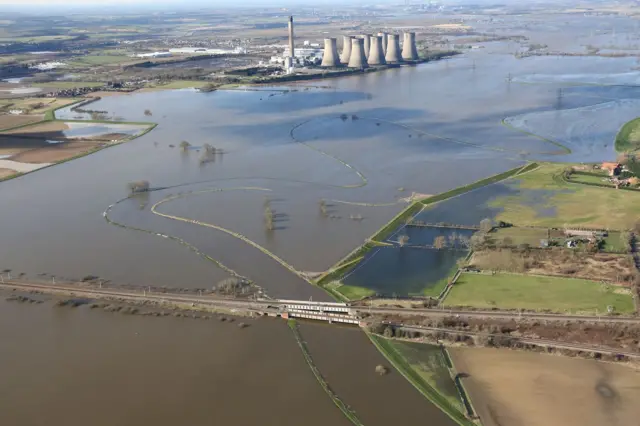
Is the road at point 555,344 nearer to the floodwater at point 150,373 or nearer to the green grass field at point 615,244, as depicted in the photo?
the floodwater at point 150,373

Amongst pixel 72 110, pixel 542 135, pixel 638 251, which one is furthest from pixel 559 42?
pixel 638 251

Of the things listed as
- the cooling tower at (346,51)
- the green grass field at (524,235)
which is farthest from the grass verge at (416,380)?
the cooling tower at (346,51)

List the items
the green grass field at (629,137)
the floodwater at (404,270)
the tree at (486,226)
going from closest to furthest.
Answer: the floodwater at (404,270), the tree at (486,226), the green grass field at (629,137)

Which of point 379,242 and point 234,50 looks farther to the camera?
point 234,50

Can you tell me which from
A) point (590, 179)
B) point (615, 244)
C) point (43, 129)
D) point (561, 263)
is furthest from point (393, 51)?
point (561, 263)

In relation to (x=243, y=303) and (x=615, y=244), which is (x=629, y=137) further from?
(x=243, y=303)

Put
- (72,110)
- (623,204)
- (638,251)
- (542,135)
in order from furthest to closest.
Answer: (72,110) < (542,135) < (623,204) < (638,251)

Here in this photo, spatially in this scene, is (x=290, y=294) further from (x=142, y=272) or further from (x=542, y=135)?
(x=542, y=135)
